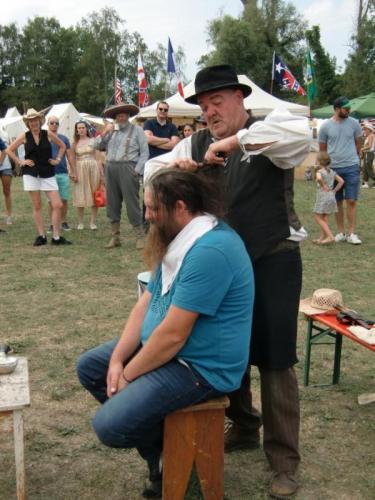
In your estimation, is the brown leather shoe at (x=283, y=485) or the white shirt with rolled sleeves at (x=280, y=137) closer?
the white shirt with rolled sleeves at (x=280, y=137)

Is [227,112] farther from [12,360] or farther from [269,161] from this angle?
[12,360]

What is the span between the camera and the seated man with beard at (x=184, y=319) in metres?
2.15

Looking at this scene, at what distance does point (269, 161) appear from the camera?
235cm

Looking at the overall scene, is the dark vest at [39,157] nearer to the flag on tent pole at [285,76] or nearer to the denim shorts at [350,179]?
the denim shorts at [350,179]

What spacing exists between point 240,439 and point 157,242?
3.95 ft

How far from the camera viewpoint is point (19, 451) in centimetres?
229

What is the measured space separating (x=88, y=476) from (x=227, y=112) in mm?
1740

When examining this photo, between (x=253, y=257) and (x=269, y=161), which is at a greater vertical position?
(x=269, y=161)

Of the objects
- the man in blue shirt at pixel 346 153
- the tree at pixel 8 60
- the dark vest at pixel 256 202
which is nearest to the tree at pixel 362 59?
the man in blue shirt at pixel 346 153

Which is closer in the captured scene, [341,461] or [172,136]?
[341,461]

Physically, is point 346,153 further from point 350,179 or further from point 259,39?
point 259,39

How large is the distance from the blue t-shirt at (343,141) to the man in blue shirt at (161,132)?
6.85 ft

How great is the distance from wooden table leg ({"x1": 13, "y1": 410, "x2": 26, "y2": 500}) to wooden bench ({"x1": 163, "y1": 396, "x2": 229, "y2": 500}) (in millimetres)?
556

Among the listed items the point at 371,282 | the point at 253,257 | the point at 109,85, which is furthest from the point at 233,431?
the point at 109,85
